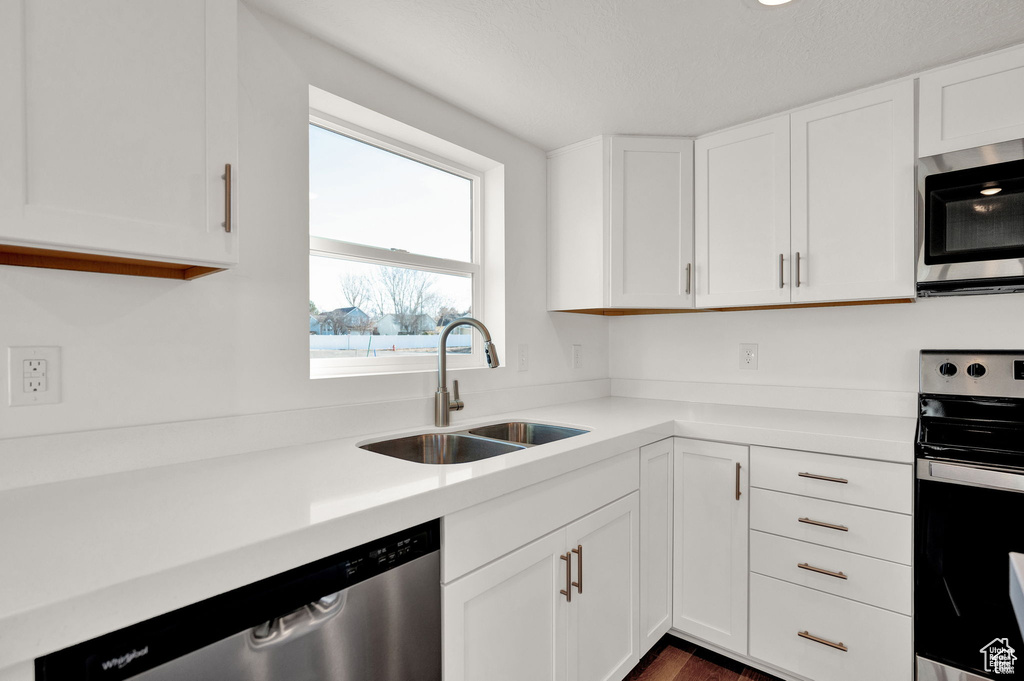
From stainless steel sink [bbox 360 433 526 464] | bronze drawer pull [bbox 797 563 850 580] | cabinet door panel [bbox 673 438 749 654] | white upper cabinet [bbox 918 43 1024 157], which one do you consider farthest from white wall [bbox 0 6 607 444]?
white upper cabinet [bbox 918 43 1024 157]

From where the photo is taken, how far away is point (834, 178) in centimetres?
195

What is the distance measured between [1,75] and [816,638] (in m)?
2.50

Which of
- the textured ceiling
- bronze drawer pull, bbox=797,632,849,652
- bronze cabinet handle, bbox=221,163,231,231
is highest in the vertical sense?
the textured ceiling

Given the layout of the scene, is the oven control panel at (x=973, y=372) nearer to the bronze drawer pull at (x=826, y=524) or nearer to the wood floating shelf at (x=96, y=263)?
the bronze drawer pull at (x=826, y=524)

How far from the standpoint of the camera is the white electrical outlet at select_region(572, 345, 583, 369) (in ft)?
8.68

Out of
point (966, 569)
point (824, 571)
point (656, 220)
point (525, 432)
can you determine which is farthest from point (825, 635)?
point (656, 220)

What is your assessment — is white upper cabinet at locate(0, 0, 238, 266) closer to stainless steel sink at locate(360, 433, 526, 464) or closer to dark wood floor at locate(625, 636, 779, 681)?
A: stainless steel sink at locate(360, 433, 526, 464)

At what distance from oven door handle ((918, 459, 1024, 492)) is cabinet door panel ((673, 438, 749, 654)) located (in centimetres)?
52

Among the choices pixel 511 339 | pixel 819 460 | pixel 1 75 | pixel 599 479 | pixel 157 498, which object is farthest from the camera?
pixel 511 339

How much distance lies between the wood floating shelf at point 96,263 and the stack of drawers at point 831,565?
6.11 ft

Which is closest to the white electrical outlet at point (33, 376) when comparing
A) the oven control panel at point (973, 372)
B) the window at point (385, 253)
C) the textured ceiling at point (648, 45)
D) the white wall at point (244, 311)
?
the white wall at point (244, 311)

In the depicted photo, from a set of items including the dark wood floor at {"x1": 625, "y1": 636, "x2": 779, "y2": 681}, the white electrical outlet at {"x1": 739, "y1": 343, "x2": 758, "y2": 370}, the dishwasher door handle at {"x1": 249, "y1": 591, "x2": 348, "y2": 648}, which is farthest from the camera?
the white electrical outlet at {"x1": 739, "y1": 343, "x2": 758, "y2": 370}

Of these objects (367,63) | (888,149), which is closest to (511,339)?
(367,63)

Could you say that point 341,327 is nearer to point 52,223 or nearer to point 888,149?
point 52,223
